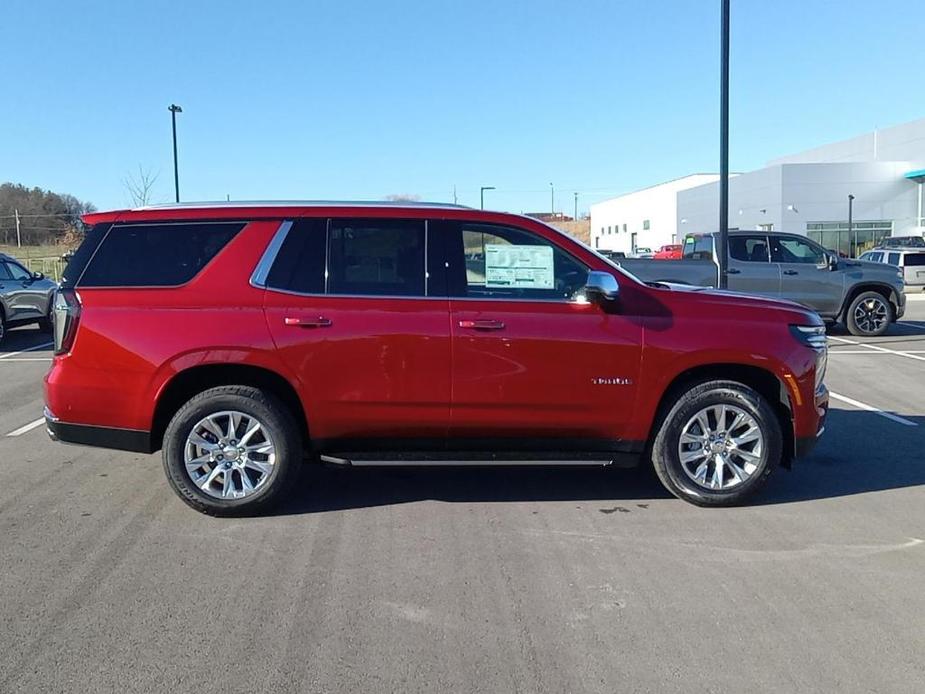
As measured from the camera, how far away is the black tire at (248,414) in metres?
5.11

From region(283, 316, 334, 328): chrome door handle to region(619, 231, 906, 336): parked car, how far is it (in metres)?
10.8

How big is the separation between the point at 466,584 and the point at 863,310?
43.5ft

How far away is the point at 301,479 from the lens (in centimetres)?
613

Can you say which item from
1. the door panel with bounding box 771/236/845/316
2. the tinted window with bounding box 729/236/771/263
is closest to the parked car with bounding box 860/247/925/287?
the door panel with bounding box 771/236/845/316

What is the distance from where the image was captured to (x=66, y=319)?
5.14 metres

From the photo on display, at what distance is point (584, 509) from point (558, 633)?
5.83 feet

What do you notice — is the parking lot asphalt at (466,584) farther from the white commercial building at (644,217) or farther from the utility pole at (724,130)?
the white commercial building at (644,217)

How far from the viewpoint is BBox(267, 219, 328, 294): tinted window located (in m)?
5.17

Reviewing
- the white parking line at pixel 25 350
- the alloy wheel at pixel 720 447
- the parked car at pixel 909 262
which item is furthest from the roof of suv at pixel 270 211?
the parked car at pixel 909 262

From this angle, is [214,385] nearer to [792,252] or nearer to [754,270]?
[754,270]

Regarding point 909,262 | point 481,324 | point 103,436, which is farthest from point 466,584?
point 909,262

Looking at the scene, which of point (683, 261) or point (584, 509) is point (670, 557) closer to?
point (584, 509)

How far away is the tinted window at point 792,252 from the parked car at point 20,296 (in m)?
13.1

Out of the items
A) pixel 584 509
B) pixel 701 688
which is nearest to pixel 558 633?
pixel 701 688
